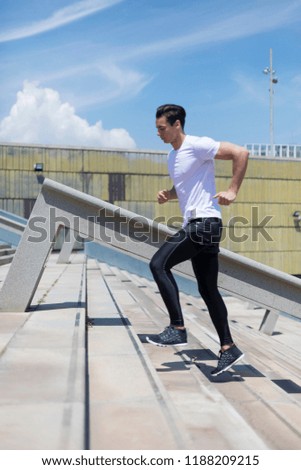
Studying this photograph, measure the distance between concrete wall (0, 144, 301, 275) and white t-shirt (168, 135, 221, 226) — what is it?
2103cm

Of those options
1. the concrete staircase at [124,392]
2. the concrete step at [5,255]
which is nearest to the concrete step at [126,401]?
the concrete staircase at [124,392]

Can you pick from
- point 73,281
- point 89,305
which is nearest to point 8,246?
point 73,281

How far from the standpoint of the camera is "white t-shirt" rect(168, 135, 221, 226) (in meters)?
3.62

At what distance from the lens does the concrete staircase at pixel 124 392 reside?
2.37m

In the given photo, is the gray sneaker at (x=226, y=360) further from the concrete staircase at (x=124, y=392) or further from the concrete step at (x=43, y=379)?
the concrete step at (x=43, y=379)

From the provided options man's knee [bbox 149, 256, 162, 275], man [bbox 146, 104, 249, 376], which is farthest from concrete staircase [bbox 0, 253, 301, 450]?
man's knee [bbox 149, 256, 162, 275]

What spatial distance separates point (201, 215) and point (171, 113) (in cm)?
77

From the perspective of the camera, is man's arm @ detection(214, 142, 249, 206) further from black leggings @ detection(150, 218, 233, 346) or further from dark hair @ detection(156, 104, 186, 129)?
dark hair @ detection(156, 104, 186, 129)

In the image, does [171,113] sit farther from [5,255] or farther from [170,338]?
[5,255]

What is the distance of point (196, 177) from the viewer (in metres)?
3.66

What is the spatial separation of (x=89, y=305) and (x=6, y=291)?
1.25m

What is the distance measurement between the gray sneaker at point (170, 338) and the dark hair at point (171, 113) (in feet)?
4.73
